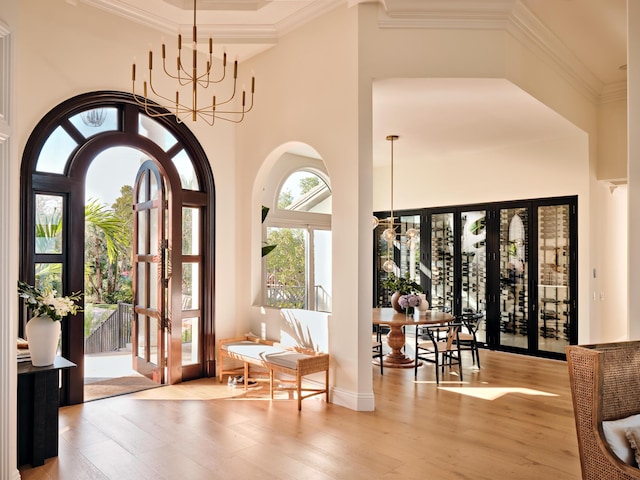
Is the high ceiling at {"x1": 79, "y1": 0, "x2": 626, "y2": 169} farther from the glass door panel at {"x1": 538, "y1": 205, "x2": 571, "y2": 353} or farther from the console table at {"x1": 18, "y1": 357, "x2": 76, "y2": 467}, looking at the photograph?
the console table at {"x1": 18, "y1": 357, "x2": 76, "y2": 467}

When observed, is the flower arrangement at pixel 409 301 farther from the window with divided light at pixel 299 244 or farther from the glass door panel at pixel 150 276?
the glass door panel at pixel 150 276

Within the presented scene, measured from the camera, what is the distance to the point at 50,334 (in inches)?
133

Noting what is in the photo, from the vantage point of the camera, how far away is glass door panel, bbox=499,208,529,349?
6.81m

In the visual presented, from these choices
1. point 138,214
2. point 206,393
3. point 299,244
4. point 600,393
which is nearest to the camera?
point 600,393

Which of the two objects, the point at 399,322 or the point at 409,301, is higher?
the point at 409,301

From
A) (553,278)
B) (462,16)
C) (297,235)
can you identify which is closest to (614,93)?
(553,278)

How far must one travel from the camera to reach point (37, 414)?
10.3ft

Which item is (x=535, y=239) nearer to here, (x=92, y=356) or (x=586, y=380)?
(x=586, y=380)

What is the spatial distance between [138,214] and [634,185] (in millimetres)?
5034

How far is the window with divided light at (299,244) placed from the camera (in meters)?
7.62

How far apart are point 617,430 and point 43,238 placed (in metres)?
4.47

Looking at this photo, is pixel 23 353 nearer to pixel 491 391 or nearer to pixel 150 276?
pixel 150 276

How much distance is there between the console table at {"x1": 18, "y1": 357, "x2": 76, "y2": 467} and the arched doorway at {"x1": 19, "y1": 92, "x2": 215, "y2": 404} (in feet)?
3.38

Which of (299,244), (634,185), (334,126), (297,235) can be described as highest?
(334,126)
